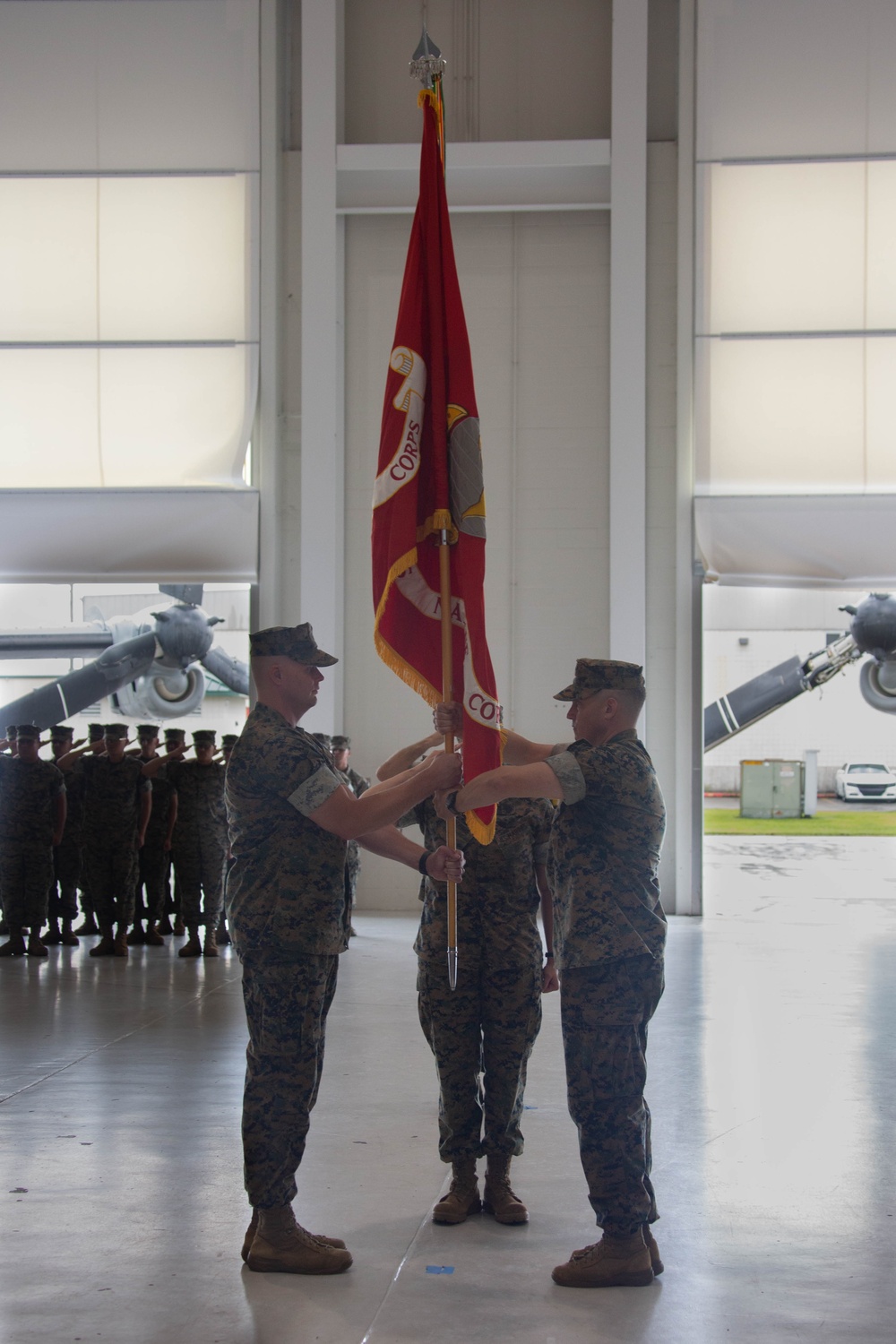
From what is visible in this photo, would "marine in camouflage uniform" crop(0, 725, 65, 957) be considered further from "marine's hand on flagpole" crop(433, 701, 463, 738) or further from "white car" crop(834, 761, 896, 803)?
"white car" crop(834, 761, 896, 803)

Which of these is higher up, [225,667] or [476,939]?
[225,667]

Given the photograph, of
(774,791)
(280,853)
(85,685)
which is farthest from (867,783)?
(280,853)

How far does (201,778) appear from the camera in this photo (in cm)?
884

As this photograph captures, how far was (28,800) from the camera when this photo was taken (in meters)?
8.45

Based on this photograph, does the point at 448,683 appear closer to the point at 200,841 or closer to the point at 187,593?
the point at 200,841

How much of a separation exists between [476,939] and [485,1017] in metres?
0.22

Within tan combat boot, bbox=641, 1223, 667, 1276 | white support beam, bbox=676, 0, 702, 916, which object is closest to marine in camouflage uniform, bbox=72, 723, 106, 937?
white support beam, bbox=676, 0, 702, 916

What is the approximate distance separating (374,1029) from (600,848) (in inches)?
127

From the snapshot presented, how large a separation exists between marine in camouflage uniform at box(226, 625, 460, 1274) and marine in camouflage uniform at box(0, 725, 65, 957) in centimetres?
561

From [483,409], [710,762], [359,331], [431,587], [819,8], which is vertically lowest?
[710,762]

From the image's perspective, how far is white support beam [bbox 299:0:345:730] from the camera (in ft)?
32.9

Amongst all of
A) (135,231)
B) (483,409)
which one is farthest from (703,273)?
(135,231)

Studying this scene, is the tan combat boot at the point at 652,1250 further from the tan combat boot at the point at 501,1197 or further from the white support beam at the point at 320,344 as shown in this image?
the white support beam at the point at 320,344

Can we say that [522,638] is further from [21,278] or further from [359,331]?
[21,278]
